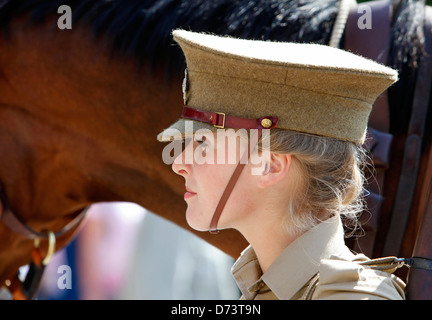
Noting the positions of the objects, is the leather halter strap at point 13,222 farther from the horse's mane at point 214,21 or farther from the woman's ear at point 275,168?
the woman's ear at point 275,168

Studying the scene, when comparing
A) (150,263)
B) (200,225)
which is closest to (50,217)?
(200,225)

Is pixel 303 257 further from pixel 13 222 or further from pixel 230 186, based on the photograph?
pixel 13 222

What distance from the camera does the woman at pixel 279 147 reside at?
4.68 feet

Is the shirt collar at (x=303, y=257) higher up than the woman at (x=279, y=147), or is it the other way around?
the woman at (x=279, y=147)

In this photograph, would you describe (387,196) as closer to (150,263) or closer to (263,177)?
(263,177)

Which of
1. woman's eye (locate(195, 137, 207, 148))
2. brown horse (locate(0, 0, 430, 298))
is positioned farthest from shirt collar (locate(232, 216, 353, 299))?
brown horse (locate(0, 0, 430, 298))

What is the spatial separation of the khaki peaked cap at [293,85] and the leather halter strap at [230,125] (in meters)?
0.02

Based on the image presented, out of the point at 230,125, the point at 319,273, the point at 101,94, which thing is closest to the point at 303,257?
the point at 319,273

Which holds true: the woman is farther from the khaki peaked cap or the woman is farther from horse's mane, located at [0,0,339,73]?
horse's mane, located at [0,0,339,73]

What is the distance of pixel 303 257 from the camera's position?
145cm

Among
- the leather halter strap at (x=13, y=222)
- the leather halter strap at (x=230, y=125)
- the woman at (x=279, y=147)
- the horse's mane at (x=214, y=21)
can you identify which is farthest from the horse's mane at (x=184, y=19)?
the leather halter strap at (x=13, y=222)

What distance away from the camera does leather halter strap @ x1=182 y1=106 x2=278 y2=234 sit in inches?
56.6

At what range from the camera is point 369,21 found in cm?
199

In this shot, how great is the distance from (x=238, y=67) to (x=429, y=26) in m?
0.81
